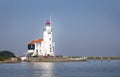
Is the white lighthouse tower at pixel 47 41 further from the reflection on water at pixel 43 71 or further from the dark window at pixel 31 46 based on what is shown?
the reflection on water at pixel 43 71

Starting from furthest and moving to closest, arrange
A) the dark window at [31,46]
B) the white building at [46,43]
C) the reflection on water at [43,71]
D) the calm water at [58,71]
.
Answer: the dark window at [31,46], the white building at [46,43], the reflection on water at [43,71], the calm water at [58,71]

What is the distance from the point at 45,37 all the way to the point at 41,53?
17.5 ft

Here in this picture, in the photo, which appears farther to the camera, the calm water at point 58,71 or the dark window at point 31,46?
the dark window at point 31,46

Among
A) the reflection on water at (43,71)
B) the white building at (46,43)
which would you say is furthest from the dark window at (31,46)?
the reflection on water at (43,71)

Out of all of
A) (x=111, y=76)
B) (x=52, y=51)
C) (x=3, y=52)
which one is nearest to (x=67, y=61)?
(x=52, y=51)

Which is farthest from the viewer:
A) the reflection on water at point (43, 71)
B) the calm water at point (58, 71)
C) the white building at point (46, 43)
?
the white building at point (46, 43)

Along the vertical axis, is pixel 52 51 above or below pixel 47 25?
below

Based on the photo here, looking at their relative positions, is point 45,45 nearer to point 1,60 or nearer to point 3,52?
point 1,60

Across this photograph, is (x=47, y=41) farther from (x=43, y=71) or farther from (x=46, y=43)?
(x=43, y=71)

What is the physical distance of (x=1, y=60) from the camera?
12669 cm

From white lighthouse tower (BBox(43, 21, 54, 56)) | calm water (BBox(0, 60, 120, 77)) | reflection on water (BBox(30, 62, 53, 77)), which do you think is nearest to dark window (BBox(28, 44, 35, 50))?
white lighthouse tower (BBox(43, 21, 54, 56))

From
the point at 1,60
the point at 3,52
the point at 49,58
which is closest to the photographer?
the point at 49,58

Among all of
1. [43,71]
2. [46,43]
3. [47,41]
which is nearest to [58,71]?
[43,71]

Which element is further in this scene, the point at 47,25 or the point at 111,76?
the point at 47,25
